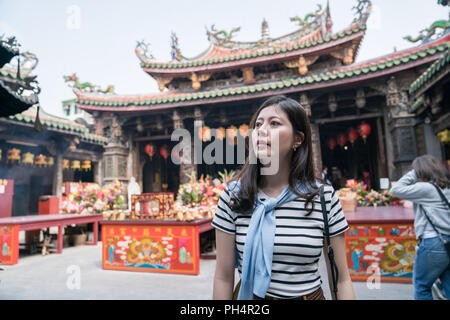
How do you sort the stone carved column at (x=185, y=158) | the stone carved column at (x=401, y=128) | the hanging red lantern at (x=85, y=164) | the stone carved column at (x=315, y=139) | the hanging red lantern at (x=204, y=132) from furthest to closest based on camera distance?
the hanging red lantern at (x=85, y=164) < the stone carved column at (x=185, y=158) < the hanging red lantern at (x=204, y=132) < the stone carved column at (x=315, y=139) < the stone carved column at (x=401, y=128)

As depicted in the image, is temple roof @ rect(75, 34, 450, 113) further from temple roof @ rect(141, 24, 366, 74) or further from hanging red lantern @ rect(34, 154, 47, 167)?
hanging red lantern @ rect(34, 154, 47, 167)

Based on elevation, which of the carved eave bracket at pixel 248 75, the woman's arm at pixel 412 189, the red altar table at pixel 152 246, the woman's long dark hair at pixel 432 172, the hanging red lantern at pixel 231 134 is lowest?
the red altar table at pixel 152 246

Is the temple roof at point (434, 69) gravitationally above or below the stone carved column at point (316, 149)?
above

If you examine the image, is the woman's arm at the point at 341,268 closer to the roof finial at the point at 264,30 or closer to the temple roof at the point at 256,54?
the temple roof at the point at 256,54

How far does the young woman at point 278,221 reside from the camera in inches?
44.0

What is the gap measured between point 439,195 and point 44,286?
5038mm

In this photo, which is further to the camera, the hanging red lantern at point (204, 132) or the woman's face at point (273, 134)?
the hanging red lantern at point (204, 132)

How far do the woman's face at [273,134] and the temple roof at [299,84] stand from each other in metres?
7.18

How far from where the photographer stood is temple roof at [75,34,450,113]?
704 cm

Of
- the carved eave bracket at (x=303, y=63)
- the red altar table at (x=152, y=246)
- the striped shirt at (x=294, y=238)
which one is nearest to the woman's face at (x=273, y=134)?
the striped shirt at (x=294, y=238)

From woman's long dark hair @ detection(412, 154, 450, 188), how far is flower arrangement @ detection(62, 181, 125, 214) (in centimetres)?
717

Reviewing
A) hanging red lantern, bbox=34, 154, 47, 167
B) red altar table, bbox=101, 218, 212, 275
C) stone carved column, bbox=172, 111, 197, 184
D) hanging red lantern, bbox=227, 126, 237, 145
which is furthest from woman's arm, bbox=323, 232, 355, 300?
hanging red lantern, bbox=34, 154, 47, 167

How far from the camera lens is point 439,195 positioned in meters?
2.40
